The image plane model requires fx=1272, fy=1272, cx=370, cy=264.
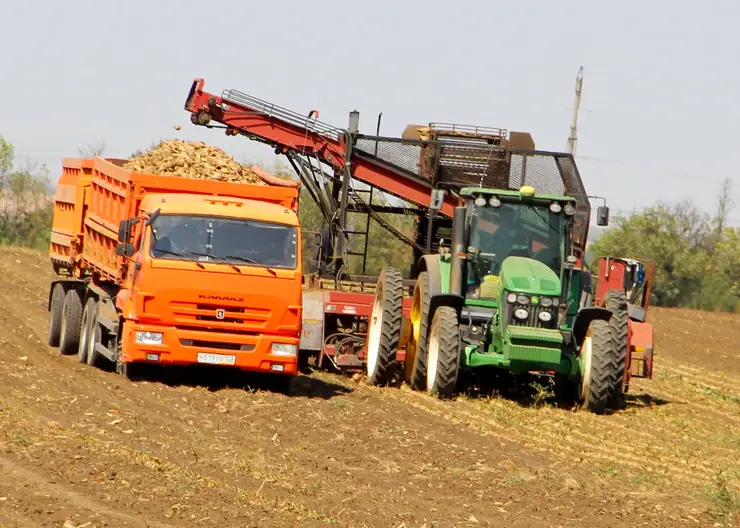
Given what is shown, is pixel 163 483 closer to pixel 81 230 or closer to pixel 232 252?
pixel 232 252

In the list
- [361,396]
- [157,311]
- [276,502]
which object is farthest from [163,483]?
[361,396]

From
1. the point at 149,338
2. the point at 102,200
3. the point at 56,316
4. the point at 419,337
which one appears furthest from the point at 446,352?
the point at 56,316

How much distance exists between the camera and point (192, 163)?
16.8m

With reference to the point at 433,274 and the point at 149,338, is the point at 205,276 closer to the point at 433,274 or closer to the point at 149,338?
the point at 149,338

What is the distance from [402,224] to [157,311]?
1050 centimetres

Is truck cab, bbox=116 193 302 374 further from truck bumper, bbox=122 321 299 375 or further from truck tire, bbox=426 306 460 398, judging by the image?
truck tire, bbox=426 306 460 398

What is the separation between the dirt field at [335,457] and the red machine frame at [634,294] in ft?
2.12

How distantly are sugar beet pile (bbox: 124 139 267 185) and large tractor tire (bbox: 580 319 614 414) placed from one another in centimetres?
509

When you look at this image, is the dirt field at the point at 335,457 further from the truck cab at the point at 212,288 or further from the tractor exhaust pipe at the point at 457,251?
the tractor exhaust pipe at the point at 457,251

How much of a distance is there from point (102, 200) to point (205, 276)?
3.46m

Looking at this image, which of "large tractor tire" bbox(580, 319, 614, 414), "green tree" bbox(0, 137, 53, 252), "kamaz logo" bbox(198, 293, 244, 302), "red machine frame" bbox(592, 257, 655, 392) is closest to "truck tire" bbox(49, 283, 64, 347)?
"kamaz logo" bbox(198, 293, 244, 302)

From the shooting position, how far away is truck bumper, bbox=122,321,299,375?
14.0 metres

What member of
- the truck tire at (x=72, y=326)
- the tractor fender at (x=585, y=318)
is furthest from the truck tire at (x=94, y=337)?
the tractor fender at (x=585, y=318)

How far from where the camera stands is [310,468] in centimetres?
1034
